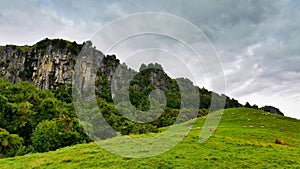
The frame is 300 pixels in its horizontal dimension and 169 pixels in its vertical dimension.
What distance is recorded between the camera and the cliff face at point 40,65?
131 meters

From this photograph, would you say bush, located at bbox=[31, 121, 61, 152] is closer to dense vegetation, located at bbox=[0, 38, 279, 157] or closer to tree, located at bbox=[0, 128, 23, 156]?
dense vegetation, located at bbox=[0, 38, 279, 157]

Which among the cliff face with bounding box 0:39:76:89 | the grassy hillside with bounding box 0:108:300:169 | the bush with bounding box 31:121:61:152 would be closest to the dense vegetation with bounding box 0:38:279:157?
the bush with bounding box 31:121:61:152

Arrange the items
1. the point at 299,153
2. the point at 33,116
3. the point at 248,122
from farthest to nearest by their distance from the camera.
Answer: the point at 33,116
the point at 248,122
the point at 299,153

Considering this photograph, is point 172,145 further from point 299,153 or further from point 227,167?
point 299,153

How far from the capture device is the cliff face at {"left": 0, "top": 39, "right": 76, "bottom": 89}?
130750 mm

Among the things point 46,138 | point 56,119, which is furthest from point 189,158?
point 56,119

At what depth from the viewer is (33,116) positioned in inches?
1853

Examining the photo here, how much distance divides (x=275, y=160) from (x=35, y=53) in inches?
5534

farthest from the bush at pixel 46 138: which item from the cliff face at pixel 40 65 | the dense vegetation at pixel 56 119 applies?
the cliff face at pixel 40 65

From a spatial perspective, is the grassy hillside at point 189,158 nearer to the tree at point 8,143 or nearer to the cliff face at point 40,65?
the tree at point 8,143

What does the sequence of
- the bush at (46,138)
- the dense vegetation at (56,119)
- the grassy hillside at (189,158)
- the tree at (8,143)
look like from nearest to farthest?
the grassy hillside at (189,158), the bush at (46,138), the dense vegetation at (56,119), the tree at (8,143)

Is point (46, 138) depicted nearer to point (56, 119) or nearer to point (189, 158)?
point (56, 119)

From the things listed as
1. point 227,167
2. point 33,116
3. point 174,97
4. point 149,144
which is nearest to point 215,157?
point 227,167

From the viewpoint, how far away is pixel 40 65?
136 m
